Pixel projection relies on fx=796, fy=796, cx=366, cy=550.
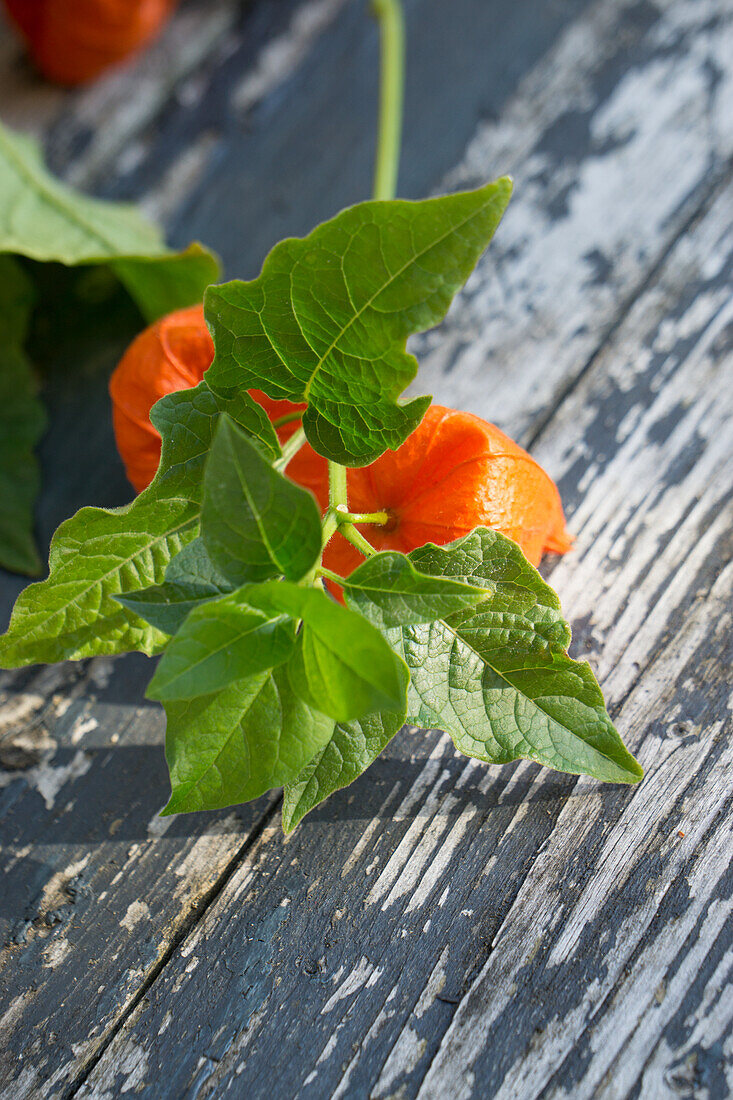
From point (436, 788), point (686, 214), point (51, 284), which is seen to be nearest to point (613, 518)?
point (436, 788)

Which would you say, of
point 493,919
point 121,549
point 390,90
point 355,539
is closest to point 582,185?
point 390,90

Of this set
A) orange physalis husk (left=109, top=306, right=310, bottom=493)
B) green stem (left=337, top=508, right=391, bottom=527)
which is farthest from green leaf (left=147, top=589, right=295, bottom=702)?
orange physalis husk (left=109, top=306, right=310, bottom=493)

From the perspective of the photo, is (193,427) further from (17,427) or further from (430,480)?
(17,427)

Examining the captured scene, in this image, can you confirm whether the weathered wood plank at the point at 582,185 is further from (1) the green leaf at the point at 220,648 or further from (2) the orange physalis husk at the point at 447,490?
(1) the green leaf at the point at 220,648

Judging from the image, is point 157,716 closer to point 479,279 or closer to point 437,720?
point 437,720

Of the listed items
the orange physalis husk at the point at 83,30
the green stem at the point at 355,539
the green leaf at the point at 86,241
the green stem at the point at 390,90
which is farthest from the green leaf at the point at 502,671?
the orange physalis husk at the point at 83,30

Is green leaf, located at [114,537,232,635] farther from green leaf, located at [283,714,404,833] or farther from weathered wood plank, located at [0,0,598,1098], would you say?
weathered wood plank, located at [0,0,598,1098]

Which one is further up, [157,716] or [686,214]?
[686,214]
